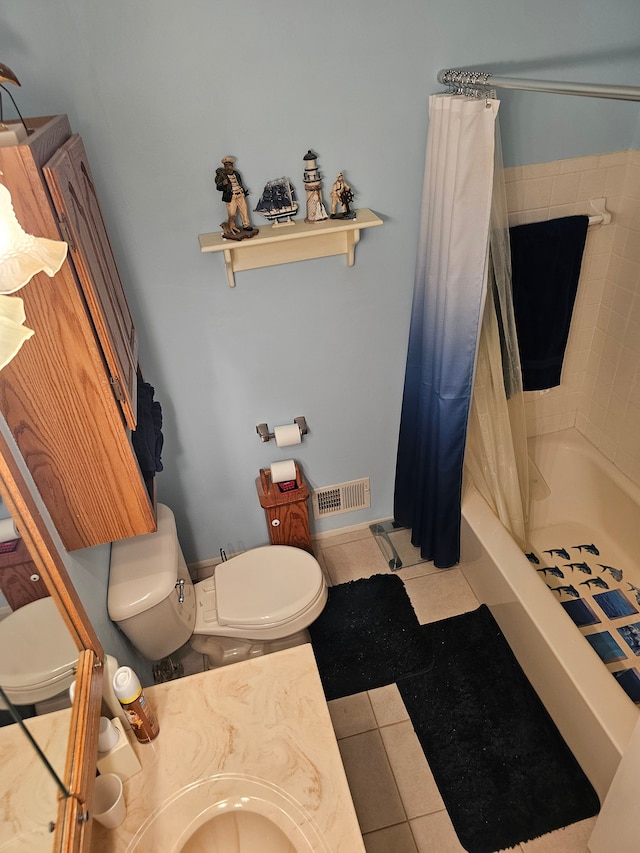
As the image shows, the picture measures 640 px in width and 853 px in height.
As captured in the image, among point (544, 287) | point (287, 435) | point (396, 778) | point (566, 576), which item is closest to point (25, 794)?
point (396, 778)

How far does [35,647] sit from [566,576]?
2.07m

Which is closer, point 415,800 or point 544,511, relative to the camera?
point 415,800

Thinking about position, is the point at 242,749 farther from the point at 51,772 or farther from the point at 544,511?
the point at 544,511

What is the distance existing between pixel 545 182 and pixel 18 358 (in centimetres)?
190

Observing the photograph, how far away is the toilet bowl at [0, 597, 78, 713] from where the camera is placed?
1011mm

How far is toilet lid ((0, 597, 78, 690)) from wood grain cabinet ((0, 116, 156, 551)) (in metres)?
0.36

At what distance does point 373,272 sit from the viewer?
2.15 metres

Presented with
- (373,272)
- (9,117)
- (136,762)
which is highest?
(9,117)

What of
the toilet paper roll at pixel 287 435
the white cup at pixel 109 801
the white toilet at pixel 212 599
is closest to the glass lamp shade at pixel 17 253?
the white cup at pixel 109 801

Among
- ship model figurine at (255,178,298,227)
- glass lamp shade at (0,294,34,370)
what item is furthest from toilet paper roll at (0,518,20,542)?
ship model figurine at (255,178,298,227)

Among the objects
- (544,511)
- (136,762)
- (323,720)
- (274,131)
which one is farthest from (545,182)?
(136,762)

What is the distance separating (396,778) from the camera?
1925 mm

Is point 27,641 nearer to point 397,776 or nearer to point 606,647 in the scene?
point 397,776

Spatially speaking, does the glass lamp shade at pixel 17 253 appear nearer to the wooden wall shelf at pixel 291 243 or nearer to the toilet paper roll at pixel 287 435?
the wooden wall shelf at pixel 291 243
